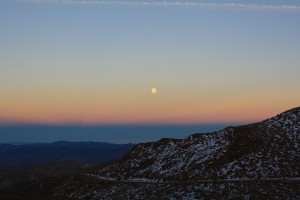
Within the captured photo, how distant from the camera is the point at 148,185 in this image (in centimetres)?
4800

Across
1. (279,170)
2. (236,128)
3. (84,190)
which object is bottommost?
(84,190)

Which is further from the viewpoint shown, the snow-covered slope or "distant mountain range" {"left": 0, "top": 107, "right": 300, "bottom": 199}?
the snow-covered slope

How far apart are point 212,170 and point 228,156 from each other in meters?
3.93

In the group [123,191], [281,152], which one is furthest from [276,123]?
[123,191]

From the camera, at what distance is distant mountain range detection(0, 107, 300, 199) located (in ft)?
134

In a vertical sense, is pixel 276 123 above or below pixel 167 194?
above

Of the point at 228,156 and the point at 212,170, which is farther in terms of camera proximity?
the point at 228,156

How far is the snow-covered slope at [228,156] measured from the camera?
48.2 meters

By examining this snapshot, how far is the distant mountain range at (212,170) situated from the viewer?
134 feet

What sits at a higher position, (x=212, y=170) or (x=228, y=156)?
(x=228, y=156)

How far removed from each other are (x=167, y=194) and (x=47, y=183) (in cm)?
3123

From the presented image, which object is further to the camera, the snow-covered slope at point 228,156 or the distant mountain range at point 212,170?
the snow-covered slope at point 228,156

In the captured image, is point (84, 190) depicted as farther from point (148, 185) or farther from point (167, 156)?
point (167, 156)

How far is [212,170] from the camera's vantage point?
166ft
